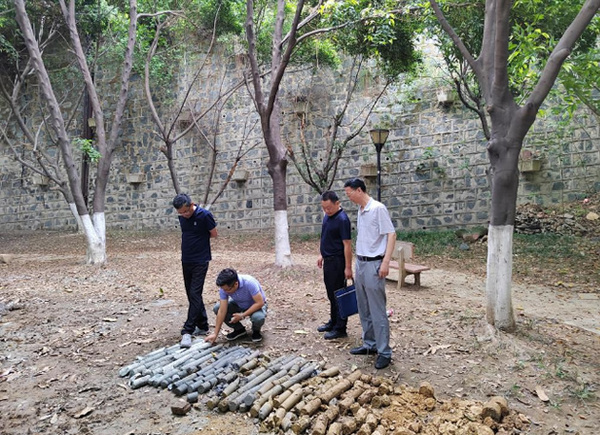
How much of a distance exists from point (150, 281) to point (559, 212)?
9078 millimetres

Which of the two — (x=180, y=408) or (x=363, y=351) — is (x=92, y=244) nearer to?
(x=180, y=408)

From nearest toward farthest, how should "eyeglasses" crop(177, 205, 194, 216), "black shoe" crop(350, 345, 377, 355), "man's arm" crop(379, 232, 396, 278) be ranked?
"man's arm" crop(379, 232, 396, 278) → "black shoe" crop(350, 345, 377, 355) → "eyeglasses" crop(177, 205, 194, 216)

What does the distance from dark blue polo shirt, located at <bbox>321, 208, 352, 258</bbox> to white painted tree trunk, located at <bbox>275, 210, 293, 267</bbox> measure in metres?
3.44

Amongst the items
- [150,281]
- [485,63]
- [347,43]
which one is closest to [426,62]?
[347,43]

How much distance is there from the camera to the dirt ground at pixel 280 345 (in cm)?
344

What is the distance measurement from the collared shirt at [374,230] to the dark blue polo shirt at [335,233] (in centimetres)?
52

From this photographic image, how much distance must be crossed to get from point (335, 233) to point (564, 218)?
7.92 meters

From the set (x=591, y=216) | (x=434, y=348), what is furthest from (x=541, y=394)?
(x=591, y=216)

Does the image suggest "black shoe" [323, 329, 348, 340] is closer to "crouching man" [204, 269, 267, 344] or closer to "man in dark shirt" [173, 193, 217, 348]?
"crouching man" [204, 269, 267, 344]

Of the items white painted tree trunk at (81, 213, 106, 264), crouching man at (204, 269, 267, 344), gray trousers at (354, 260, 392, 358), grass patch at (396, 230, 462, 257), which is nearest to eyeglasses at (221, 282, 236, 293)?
crouching man at (204, 269, 267, 344)

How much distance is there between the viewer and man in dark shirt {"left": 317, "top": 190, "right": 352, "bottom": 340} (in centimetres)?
464

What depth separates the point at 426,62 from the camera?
1204 cm

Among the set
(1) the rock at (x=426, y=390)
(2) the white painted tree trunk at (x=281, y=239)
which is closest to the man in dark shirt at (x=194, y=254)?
(1) the rock at (x=426, y=390)

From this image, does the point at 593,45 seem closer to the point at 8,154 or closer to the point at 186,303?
the point at 186,303
